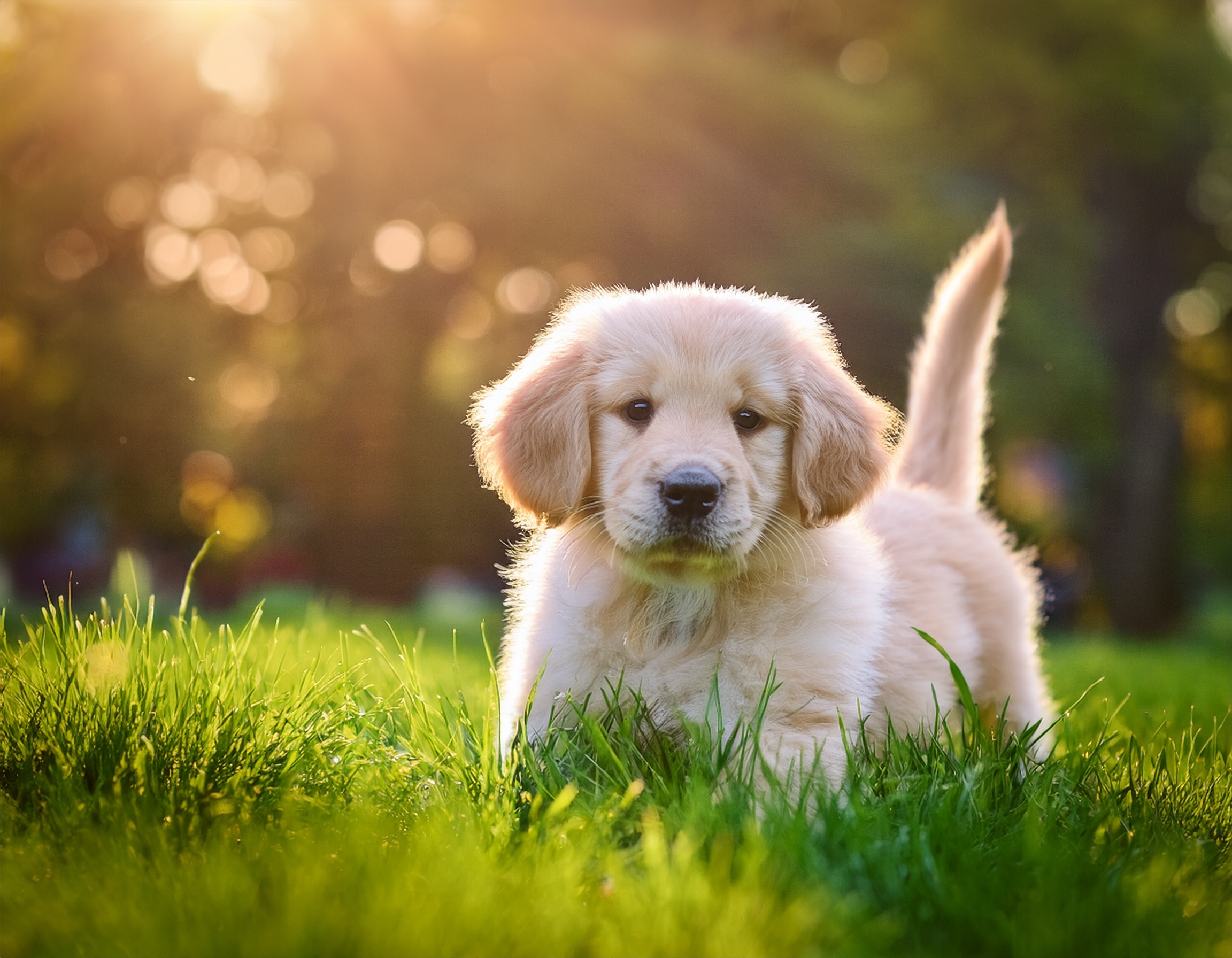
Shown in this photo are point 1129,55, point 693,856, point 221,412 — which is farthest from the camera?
point 1129,55

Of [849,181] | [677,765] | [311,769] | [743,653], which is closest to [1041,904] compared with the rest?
[677,765]

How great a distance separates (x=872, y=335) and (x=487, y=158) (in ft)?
12.1

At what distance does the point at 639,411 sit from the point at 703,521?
15.0 inches

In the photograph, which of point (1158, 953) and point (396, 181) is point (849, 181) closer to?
point (396, 181)

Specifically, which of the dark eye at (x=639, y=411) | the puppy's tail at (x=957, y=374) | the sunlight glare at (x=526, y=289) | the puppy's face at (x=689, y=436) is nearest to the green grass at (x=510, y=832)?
the puppy's face at (x=689, y=436)

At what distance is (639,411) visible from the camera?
2.52 meters

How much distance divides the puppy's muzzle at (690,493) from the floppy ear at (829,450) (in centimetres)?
34

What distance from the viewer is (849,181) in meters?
9.81

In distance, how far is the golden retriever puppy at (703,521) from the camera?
2324 mm

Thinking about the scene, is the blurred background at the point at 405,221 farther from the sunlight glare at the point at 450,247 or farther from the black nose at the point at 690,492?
the black nose at the point at 690,492

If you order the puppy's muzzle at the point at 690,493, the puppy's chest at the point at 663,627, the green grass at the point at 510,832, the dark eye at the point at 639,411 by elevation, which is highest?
the dark eye at the point at 639,411

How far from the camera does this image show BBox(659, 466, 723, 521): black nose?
7.36ft

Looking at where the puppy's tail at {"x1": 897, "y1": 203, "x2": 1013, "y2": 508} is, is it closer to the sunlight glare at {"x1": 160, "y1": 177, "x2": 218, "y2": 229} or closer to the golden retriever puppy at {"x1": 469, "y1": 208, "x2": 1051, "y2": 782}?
the golden retriever puppy at {"x1": 469, "y1": 208, "x2": 1051, "y2": 782}

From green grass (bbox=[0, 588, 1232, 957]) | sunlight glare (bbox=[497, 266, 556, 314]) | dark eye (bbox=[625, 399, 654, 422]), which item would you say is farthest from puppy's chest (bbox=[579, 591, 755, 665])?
sunlight glare (bbox=[497, 266, 556, 314])
